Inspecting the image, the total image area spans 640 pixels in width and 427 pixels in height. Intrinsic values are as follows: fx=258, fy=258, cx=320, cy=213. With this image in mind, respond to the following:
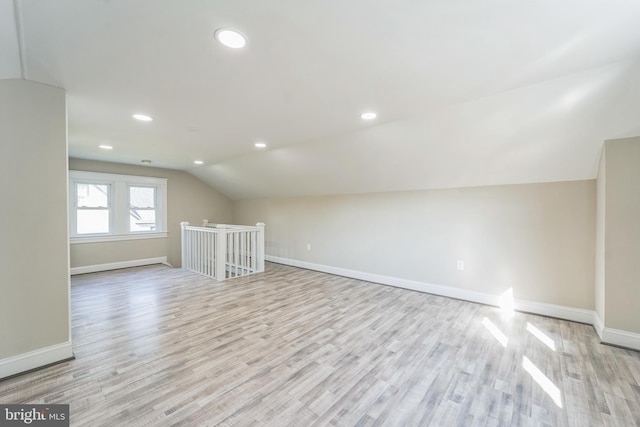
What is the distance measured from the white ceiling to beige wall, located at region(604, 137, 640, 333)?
0.22 metres

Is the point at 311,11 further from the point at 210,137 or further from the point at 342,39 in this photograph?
the point at 210,137

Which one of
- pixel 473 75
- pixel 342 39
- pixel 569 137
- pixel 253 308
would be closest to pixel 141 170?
pixel 253 308

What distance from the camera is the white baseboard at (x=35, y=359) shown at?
1.92 metres

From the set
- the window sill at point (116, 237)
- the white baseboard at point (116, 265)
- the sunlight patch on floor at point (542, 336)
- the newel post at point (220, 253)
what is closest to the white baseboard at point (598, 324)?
the sunlight patch on floor at point (542, 336)

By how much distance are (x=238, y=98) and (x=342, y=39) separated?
1.20 meters

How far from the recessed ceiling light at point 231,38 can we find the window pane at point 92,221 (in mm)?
5451

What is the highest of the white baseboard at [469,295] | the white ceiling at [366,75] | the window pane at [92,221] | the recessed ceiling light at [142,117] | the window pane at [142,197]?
the recessed ceiling light at [142,117]

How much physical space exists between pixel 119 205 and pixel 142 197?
504 mm

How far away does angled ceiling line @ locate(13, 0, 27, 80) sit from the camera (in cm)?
129

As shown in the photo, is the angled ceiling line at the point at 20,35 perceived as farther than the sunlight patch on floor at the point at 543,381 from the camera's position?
No

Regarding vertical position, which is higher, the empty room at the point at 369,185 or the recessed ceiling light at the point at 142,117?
the recessed ceiling light at the point at 142,117

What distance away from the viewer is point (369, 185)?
14.3ft

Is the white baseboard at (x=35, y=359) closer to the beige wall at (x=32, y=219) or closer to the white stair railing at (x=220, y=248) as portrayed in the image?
the beige wall at (x=32, y=219)

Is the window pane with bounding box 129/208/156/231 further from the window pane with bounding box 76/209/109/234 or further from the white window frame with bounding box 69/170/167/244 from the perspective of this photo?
the window pane with bounding box 76/209/109/234
